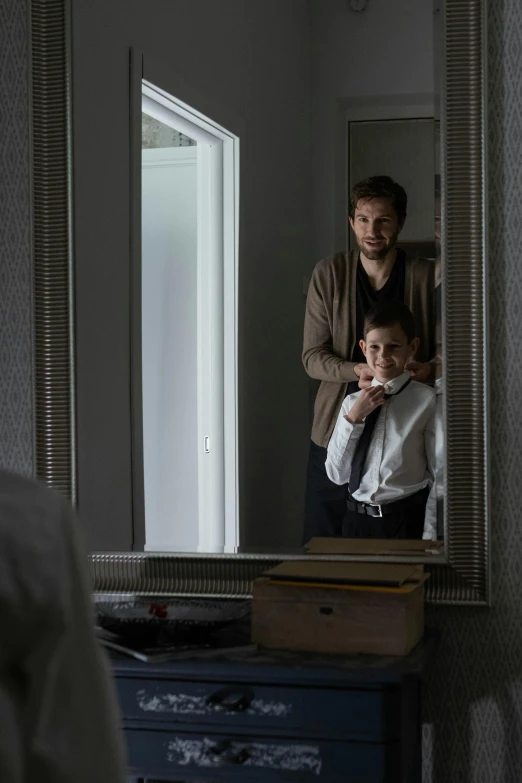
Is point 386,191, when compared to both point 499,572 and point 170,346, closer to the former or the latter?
point 170,346

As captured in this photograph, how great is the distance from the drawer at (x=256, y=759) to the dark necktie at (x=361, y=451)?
19.1 inches

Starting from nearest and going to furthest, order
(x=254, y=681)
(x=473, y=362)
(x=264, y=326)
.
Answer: (x=254, y=681)
(x=473, y=362)
(x=264, y=326)

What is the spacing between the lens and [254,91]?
68.6 inches

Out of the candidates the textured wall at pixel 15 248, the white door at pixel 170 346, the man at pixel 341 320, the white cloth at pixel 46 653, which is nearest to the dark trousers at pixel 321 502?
the man at pixel 341 320

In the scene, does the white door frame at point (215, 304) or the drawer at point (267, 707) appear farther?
the white door frame at point (215, 304)

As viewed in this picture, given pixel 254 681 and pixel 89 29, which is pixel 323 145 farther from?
pixel 254 681

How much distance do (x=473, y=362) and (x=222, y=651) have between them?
0.64 metres

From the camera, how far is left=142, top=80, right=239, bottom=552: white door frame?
5.74 feet

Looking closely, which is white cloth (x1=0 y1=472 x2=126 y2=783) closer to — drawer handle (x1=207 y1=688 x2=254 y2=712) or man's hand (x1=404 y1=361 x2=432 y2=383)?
drawer handle (x1=207 y1=688 x2=254 y2=712)

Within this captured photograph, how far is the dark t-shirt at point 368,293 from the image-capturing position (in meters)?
1.68

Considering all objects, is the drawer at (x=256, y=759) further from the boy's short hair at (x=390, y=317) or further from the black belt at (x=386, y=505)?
the boy's short hair at (x=390, y=317)

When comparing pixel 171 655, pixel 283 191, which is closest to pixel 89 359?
pixel 283 191

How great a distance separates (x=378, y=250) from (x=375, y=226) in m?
0.04

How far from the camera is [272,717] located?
4.56ft
